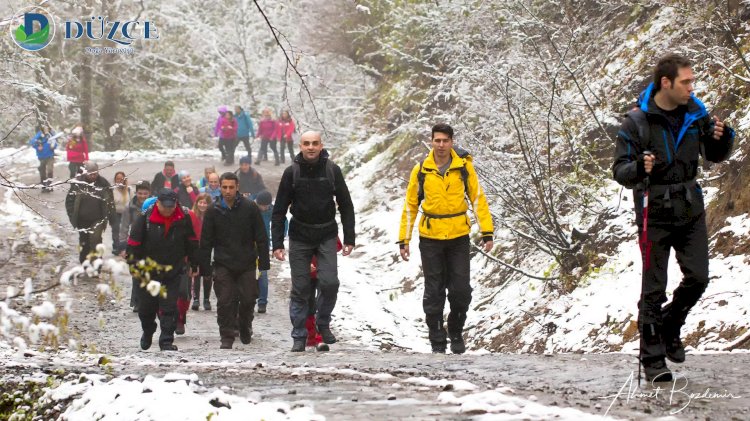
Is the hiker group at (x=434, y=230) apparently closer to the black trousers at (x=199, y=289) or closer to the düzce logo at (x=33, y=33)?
the black trousers at (x=199, y=289)

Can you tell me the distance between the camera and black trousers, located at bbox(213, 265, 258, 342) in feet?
37.3

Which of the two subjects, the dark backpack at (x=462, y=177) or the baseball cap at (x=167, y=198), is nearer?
the dark backpack at (x=462, y=177)

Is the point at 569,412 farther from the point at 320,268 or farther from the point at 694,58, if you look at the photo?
the point at 694,58

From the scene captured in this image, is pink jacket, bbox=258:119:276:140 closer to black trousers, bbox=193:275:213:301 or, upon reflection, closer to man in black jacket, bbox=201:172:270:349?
black trousers, bbox=193:275:213:301

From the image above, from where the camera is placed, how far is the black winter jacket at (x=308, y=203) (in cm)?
997

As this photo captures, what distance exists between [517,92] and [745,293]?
577 centimetres

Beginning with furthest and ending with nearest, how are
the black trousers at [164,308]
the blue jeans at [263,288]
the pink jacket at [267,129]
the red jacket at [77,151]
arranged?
1. the pink jacket at [267,129]
2. the red jacket at [77,151]
3. the blue jeans at [263,288]
4. the black trousers at [164,308]

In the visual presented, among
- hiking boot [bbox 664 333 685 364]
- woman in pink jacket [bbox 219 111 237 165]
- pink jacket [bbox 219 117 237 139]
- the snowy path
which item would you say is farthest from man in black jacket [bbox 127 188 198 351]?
pink jacket [bbox 219 117 237 139]

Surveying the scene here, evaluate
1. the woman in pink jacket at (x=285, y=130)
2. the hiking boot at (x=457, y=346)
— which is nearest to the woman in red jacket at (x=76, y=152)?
the woman in pink jacket at (x=285, y=130)

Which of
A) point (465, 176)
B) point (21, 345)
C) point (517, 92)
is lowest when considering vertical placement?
point (21, 345)

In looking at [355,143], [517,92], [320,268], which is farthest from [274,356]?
[355,143]

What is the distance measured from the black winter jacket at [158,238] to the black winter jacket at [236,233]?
1.22ft

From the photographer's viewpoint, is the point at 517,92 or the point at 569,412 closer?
the point at 569,412

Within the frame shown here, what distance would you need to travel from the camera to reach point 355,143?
98.7 feet
